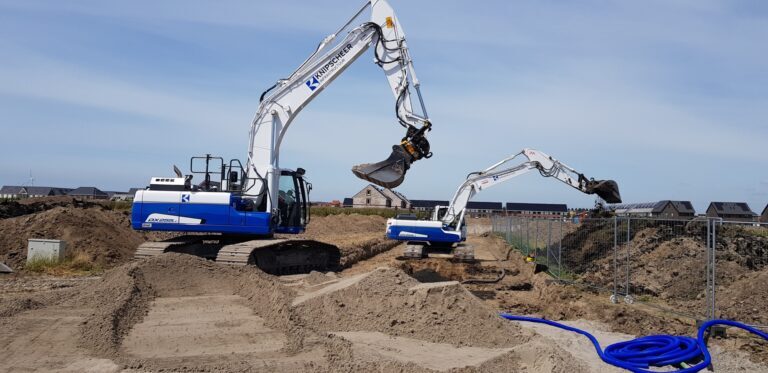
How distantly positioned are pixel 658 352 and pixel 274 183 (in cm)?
907

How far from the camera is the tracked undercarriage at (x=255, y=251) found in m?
13.7

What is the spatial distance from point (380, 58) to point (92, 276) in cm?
850

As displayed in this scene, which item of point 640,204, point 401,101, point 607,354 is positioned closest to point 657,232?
point 401,101

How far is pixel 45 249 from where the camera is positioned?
17.5m

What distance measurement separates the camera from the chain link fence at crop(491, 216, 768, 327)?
11234 millimetres

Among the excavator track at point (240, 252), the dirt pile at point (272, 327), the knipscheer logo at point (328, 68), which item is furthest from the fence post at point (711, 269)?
the knipscheer logo at point (328, 68)

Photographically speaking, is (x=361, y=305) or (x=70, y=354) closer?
(x=70, y=354)

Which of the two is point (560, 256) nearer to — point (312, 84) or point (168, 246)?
point (312, 84)

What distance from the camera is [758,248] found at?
1478 cm

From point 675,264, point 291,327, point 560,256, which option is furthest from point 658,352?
point 560,256

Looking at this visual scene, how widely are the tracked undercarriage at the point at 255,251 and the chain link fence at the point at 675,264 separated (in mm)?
5959

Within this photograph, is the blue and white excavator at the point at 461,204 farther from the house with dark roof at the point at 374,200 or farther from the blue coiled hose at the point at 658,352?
the house with dark roof at the point at 374,200

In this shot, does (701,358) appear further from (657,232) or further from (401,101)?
(401,101)

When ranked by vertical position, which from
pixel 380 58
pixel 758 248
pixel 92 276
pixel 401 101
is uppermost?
pixel 380 58
